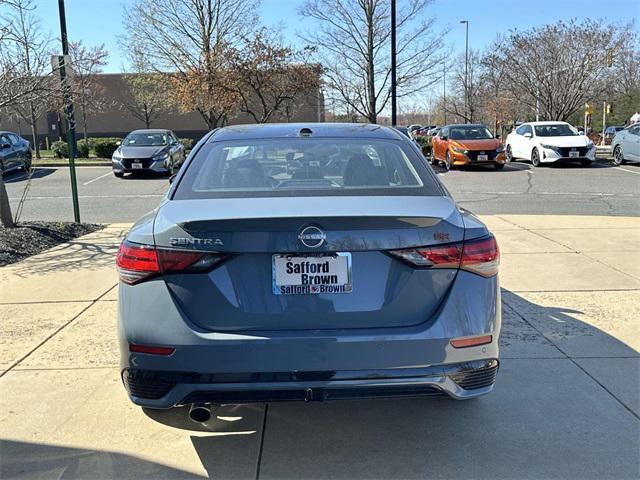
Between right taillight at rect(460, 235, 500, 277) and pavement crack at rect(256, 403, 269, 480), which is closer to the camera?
right taillight at rect(460, 235, 500, 277)

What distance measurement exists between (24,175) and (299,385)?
66.1ft

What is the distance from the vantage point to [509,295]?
5801 millimetres

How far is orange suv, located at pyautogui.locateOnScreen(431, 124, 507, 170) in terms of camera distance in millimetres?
19406

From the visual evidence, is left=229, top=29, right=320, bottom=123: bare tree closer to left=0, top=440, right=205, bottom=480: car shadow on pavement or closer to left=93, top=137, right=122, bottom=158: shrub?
left=93, top=137, right=122, bottom=158: shrub

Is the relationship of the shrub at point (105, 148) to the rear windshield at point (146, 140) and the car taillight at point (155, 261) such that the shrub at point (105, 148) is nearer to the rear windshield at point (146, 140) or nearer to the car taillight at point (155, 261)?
the rear windshield at point (146, 140)

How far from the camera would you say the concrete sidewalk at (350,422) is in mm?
3012

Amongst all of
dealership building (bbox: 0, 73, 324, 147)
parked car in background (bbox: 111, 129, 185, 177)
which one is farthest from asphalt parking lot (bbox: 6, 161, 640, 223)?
dealership building (bbox: 0, 73, 324, 147)

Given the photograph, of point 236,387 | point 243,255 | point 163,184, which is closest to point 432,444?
point 236,387

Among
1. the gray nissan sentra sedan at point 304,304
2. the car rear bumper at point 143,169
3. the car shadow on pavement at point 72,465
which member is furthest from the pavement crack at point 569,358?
the car rear bumper at point 143,169

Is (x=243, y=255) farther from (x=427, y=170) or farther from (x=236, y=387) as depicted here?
(x=427, y=170)

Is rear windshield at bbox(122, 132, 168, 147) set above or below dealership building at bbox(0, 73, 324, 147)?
below

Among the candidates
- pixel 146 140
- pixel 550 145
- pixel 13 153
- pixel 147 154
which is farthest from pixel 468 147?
pixel 13 153

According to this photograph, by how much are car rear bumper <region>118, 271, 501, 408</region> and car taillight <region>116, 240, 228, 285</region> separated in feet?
0.17

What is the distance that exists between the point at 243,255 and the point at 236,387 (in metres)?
0.58
